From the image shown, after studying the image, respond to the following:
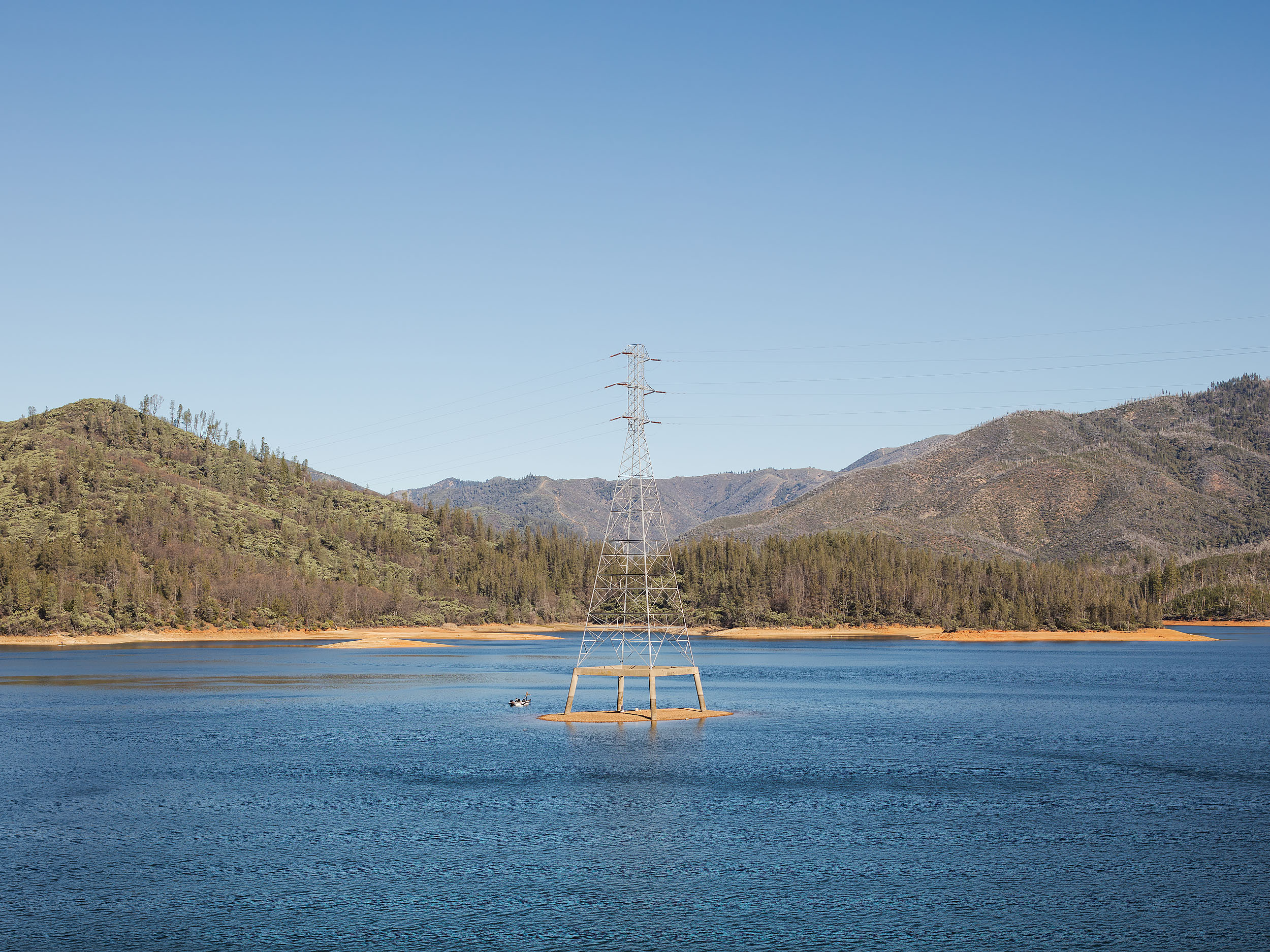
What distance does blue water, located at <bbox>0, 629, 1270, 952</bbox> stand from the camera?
1188 inches

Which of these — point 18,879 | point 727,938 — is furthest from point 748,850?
point 18,879

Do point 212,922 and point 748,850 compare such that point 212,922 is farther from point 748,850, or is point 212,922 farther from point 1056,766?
point 1056,766

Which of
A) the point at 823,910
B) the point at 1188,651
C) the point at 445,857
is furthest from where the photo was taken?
the point at 1188,651

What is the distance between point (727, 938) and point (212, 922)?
1463 cm

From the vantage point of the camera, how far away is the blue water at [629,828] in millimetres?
30188

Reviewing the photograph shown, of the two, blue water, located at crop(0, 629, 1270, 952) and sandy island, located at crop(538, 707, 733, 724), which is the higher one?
sandy island, located at crop(538, 707, 733, 724)

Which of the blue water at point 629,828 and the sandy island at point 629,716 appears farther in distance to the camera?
the sandy island at point 629,716

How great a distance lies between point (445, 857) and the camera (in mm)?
37688

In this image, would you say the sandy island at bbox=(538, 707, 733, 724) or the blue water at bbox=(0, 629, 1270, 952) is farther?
the sandy island at bbox=(538, 707, 733, 724)

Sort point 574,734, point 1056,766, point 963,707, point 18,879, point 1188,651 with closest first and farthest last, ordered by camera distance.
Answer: point 18,879
point 1056,766
point 574,734
point 963,707
point 1188,651

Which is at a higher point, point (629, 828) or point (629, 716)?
point (629, 716)

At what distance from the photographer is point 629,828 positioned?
4162cm

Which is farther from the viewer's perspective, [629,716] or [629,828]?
[629,716]

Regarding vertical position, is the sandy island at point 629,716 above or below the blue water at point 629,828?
above
